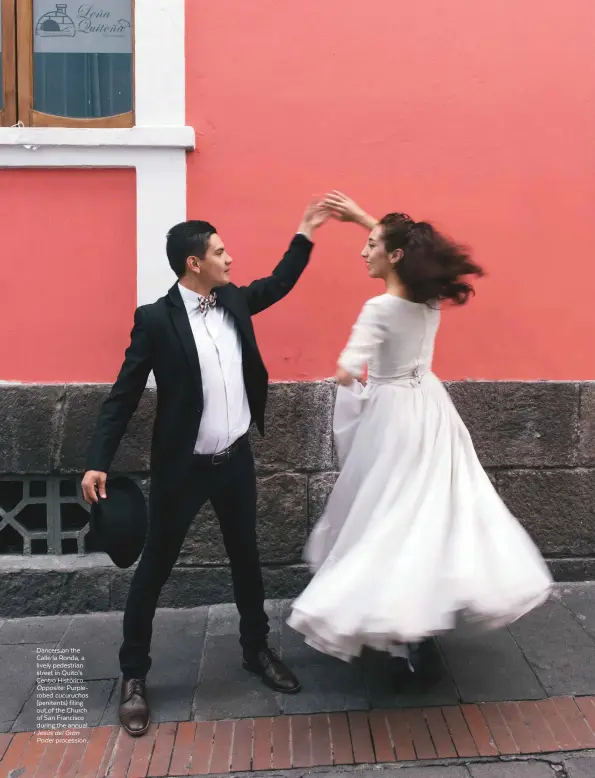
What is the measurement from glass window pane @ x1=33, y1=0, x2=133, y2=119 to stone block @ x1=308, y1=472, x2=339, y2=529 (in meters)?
2.20

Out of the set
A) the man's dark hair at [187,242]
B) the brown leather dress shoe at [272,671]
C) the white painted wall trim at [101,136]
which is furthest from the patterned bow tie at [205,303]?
the brown leather dress shoe at [272,671]

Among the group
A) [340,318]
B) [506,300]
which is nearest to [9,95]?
[340,318]

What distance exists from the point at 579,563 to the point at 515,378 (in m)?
1.09

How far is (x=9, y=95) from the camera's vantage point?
391cm

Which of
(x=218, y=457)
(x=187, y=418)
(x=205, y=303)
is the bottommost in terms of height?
(x=218, y=457)

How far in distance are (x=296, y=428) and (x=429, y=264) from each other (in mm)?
1417

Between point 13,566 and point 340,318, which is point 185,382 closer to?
point 340,318

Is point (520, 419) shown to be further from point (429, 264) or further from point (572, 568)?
point (429, 264)

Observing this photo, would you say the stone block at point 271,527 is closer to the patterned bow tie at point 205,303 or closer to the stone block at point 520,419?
the stone block at point 520,419

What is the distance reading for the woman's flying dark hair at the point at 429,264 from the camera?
111 inches

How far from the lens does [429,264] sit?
2.81 metres

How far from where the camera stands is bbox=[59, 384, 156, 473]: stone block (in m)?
3.87

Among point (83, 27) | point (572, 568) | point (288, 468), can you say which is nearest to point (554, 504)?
point (572, 568)

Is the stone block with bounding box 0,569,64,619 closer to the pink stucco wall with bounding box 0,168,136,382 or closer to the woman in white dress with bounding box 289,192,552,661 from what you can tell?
the pink stucco wall with bounding box 0,168,136,382
